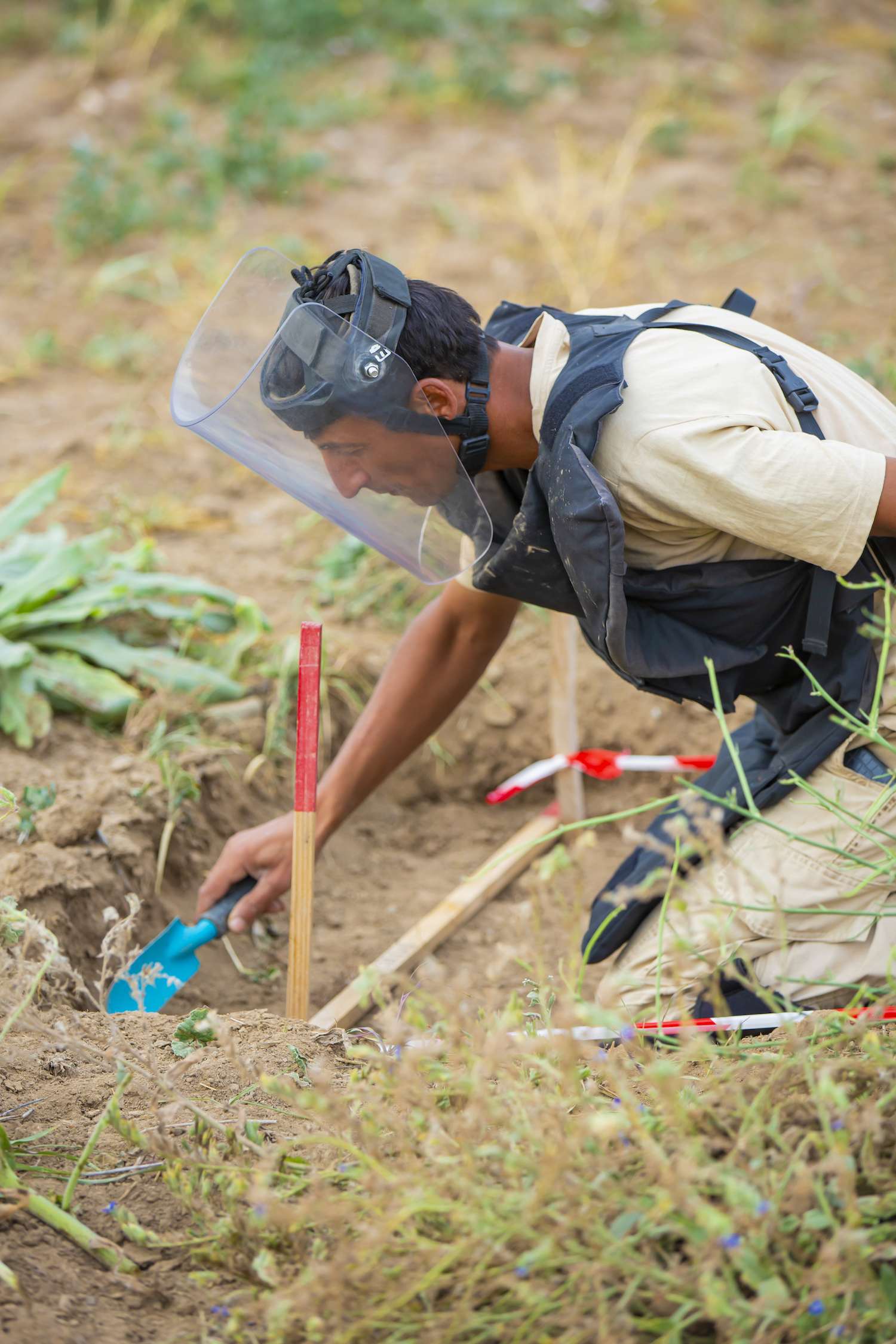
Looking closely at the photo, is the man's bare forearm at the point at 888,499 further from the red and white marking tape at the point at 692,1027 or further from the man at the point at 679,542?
the red and white marking tape at the point at 692,1027

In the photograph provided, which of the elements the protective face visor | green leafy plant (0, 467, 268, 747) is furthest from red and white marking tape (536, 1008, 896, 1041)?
green leafy plant (0, 467, 268, 747)

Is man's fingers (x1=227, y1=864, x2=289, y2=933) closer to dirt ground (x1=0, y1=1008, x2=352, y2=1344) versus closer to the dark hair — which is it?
dirt ground (x1=0, y1=1008, x2=352, y2=1344)

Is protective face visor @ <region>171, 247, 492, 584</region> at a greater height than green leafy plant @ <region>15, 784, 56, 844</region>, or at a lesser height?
greater

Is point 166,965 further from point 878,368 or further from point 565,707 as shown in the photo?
point 878,368

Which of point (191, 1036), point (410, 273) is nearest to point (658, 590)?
point (191, 1036)

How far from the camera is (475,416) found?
1.84m

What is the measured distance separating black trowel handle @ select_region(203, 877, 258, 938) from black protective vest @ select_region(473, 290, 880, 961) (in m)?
0.74

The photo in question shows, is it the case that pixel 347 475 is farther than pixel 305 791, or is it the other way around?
pixel 305 791

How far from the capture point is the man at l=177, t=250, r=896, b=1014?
1684mm

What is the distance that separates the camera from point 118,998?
215 centimetres

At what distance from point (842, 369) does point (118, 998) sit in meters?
1.93

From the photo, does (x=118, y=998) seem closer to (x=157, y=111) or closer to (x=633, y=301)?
(x=633, y=301)

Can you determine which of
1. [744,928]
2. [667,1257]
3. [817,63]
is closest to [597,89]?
[817,63]

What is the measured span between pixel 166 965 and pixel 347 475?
1092 millimetres
